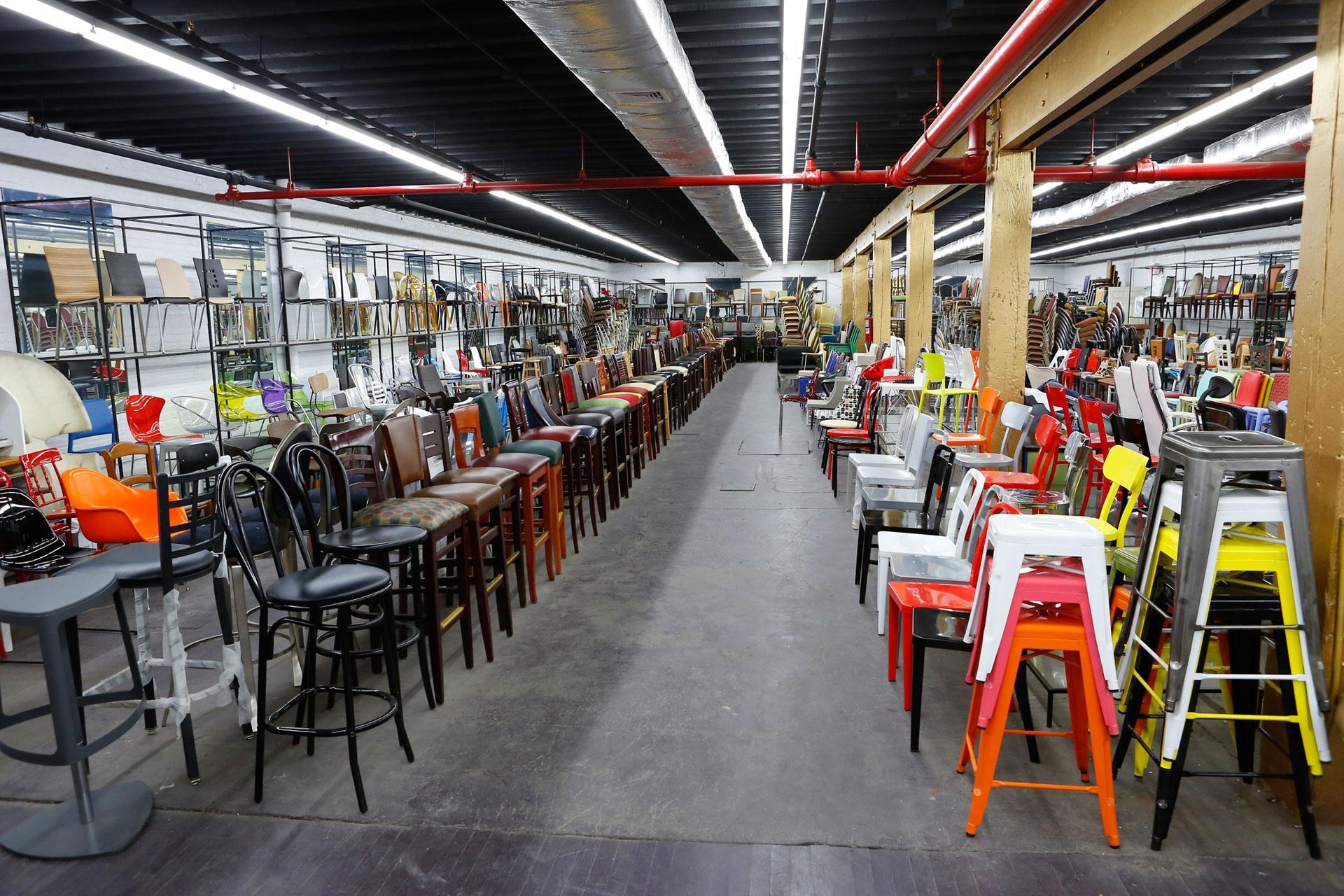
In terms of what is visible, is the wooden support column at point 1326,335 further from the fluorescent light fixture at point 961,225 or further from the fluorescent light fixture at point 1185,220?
the fluorescent light fixture at point 961,225

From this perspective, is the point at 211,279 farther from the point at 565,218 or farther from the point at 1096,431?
the point at 565,218

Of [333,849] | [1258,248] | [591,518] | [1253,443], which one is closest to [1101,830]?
[1253,443]

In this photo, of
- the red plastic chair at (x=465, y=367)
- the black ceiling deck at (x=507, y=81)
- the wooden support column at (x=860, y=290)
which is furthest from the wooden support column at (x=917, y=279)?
the wooden support column at (x=860, y=290)

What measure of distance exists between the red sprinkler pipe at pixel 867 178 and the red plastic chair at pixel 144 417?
3933 mm

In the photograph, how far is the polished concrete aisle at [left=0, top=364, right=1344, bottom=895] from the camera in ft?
7.06

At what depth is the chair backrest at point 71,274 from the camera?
18.5 feet

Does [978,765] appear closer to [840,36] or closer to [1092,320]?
[840,36]

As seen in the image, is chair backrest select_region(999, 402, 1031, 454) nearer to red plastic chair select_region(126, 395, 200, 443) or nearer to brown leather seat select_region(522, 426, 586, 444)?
brown leather seat select_region(522, 426, 586, 444)

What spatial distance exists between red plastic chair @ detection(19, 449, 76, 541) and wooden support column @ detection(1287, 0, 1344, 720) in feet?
17.3

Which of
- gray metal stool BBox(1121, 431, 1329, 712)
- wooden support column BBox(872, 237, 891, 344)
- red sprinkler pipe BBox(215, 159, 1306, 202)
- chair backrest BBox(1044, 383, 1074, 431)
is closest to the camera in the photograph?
gray metal stool BBox(1121, 431, 1329, 712)

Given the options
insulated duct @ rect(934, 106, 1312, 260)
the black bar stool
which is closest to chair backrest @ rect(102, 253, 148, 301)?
the black bar stool

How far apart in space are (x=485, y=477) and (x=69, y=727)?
1.86 meters

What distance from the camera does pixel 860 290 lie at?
847 inches

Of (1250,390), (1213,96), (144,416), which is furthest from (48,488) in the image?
(1213,96)
